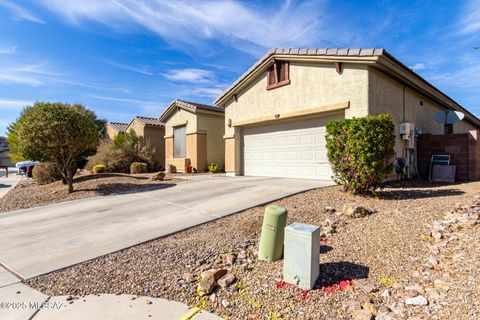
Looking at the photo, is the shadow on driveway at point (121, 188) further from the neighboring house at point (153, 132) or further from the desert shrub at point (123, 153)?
the neighboring house at point (153, 132)

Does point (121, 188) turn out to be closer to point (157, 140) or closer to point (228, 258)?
point (228, 258)

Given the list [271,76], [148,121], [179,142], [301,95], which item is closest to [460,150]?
[301,95]

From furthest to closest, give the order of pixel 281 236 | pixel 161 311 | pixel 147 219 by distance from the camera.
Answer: pixel 147 219
pixel 281 236
pixel 161 311

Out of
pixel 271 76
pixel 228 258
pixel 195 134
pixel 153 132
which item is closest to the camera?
pixel 228 258

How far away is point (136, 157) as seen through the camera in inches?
776

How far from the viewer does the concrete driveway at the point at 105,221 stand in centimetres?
440

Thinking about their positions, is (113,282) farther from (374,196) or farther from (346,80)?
(346,80)

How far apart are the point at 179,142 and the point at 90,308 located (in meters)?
15.6

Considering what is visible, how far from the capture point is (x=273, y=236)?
3.85m

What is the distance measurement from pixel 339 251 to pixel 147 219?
4121 mm

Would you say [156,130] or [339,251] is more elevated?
[156,130]

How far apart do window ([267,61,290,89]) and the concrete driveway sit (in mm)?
A: 4788

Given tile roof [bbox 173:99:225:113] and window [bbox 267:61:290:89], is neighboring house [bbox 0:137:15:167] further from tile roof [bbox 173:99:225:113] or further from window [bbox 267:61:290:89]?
window [bbox 267:61:290:89]

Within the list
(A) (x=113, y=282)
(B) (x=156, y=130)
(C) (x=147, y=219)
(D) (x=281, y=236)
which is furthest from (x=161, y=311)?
(B) (x=156, y=130)
